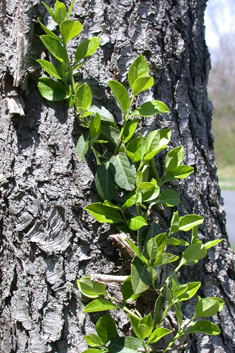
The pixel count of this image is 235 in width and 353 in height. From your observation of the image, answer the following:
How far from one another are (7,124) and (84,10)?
32 cm

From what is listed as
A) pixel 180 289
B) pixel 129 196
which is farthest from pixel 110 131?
pixel 180 289

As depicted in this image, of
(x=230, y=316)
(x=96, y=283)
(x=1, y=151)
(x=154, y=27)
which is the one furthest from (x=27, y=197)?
(x=230, y=316)

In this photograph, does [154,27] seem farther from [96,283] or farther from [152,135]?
[96,283]

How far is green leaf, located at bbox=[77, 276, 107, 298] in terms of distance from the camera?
2.01 ft

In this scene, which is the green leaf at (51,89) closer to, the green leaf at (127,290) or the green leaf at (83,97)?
the green leaf at (83,97)

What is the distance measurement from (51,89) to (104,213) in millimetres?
301

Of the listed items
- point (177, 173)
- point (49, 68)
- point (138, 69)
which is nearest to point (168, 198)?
point (177, 173)

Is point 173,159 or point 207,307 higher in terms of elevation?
point 173,159

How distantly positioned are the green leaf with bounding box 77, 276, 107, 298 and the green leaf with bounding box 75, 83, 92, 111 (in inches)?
13.9

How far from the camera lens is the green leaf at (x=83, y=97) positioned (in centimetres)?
63

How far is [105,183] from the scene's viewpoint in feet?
2.11

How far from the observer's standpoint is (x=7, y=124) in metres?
0.72

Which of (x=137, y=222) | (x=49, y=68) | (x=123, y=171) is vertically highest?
(x=49, y=68)

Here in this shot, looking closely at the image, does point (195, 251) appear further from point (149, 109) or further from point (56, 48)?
point (56, 48)
